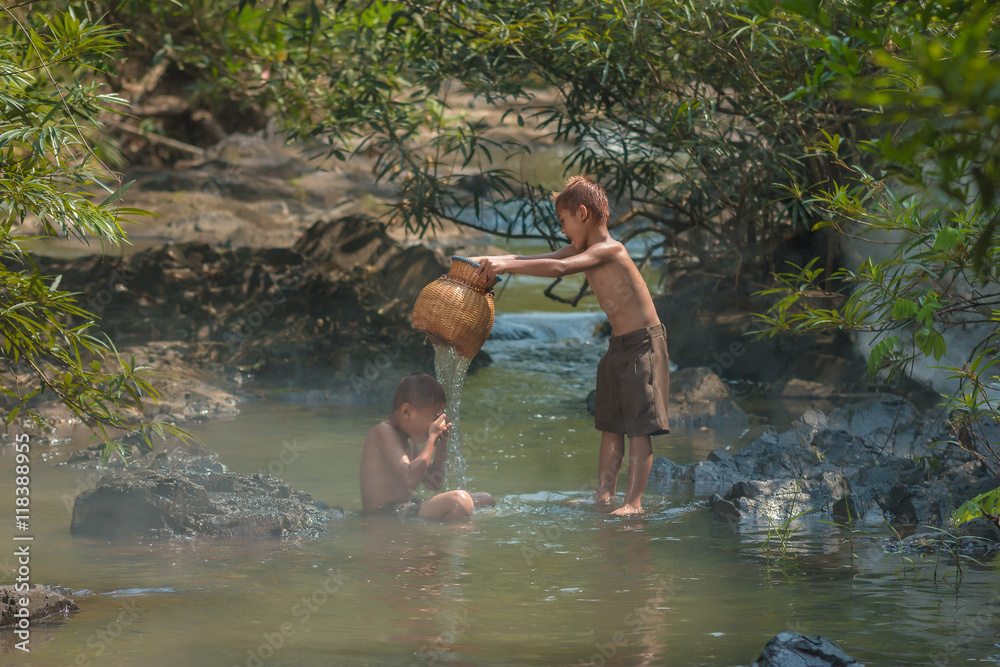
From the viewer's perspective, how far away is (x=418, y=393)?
4641 millimetres

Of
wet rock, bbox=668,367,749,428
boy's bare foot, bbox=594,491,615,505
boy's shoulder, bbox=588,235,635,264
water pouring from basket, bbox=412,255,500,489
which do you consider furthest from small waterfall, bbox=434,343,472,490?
wet rock, bbox=668,367,749,428

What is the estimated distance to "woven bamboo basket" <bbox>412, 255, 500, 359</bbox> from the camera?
4461 millimetres

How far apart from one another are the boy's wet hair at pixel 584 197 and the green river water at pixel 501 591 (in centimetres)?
145

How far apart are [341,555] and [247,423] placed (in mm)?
2901

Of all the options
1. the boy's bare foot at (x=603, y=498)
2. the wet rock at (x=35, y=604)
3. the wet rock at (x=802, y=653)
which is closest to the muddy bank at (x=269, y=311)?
the boy's bare foot at (x=603, y=498)

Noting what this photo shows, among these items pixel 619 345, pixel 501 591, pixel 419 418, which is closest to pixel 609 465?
pixel 619 345

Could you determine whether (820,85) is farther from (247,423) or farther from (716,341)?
(716,341)

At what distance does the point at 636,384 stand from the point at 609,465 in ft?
1.47

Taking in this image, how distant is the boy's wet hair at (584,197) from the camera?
477cm

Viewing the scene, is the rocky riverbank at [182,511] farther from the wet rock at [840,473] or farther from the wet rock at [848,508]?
the wet rock at [848,508]

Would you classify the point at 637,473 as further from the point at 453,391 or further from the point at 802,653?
the point at 802,653

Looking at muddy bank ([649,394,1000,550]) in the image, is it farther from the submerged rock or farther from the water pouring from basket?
the submerged rock

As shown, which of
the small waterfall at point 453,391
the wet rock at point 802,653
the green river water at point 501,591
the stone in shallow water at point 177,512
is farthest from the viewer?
the small waterfall at point 453,391

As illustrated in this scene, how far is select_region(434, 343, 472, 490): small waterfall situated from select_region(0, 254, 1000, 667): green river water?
0.14m
